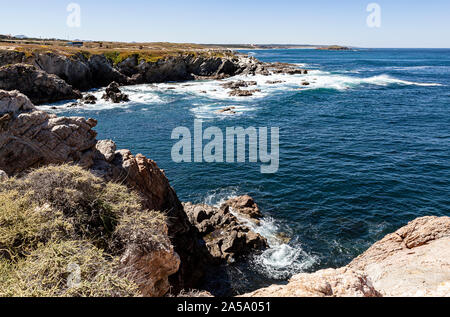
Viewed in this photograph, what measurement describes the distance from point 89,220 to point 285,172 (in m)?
25.8

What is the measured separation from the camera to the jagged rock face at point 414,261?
783 cm

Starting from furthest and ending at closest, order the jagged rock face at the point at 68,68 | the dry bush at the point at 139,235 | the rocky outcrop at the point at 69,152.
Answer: the jagged rock face at the point at 68,68
the rocky outcrop at the point at 69,152
the dry bush at the point at 139,235

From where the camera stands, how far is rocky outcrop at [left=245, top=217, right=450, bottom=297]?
6.82 metres

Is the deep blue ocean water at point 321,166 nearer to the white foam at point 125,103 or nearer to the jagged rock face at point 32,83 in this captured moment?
the white foam at point 125,103

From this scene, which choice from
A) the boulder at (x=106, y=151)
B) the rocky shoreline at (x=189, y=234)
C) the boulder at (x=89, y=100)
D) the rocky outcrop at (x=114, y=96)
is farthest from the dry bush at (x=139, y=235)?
the rocky outcrop at (x=114, y=96)

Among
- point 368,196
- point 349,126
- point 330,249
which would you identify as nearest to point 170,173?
point 330,249

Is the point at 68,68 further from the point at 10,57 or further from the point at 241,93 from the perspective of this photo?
the point at 241,93

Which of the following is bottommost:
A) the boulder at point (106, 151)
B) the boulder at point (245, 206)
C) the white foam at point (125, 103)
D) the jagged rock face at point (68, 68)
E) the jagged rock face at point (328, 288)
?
the boulder at point (245, 206)

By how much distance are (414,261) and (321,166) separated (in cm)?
2463

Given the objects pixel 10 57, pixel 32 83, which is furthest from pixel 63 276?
pixel 10 57

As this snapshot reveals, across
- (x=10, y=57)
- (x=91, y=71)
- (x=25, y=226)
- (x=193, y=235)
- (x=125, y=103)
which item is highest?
(x=10, y=57)

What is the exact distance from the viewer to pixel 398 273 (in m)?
9.07
